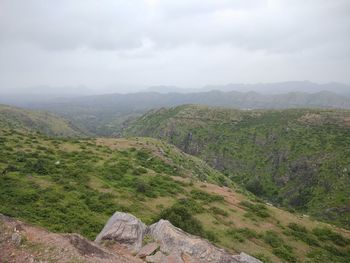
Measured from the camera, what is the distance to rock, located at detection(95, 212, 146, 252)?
46.8 ft

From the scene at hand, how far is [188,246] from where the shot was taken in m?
13.7

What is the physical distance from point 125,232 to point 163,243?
6.69ft

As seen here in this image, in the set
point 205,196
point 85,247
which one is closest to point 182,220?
point 85,247

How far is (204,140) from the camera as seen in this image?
398 ft

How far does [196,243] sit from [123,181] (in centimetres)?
1471

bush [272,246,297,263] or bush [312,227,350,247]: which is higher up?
bush [272,246,297,263]

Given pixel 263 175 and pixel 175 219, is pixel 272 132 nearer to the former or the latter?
pixel 263 175

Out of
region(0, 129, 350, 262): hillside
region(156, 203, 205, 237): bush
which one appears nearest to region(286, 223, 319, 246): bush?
region(0, 129, 350, 262): hillside

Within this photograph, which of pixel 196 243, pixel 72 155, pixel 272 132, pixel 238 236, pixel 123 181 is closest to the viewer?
pixel 196 243

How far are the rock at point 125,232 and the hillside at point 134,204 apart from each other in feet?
6.99

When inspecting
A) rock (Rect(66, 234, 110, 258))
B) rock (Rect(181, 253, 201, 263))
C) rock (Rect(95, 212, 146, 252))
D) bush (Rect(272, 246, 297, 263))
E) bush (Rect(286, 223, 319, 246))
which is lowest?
bush (Rect(286, 223, 319, 246))

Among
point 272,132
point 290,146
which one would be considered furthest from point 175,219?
point 272,132

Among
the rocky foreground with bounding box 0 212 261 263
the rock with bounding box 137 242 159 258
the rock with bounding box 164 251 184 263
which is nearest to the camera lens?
the rocky foreground with bounding box 0 212 261 263

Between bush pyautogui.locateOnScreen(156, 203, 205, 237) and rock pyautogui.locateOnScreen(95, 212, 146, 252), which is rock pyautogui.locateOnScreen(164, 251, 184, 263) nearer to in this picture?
rock pyautogui.locateOnScreen(95, 212, 146, 252)
